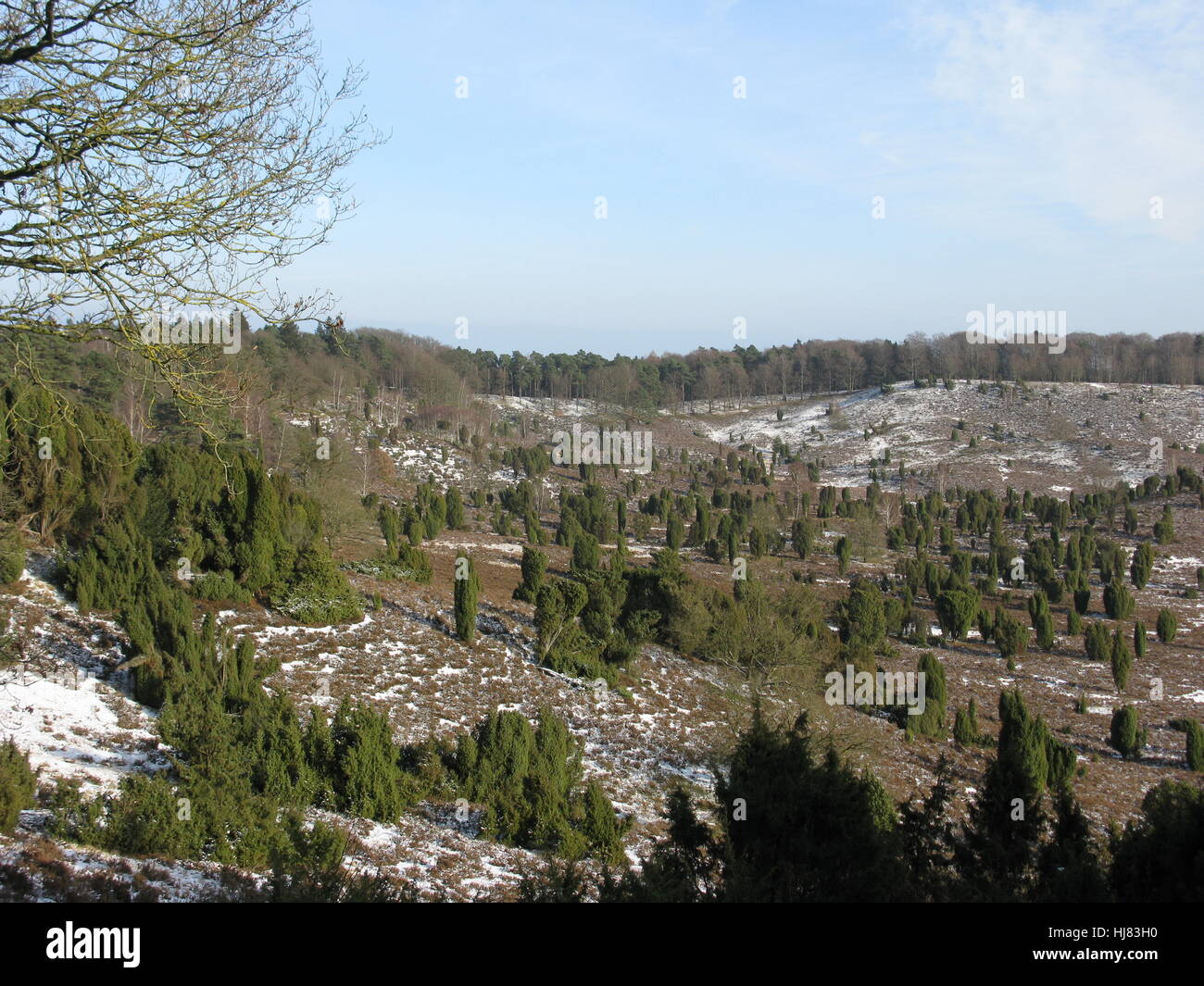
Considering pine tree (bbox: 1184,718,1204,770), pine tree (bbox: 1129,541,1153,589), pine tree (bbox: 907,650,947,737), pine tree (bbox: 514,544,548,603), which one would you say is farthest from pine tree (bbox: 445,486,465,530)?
pine tree (bbox: 1129,541,1153,589)

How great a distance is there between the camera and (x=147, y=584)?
13.2 metres

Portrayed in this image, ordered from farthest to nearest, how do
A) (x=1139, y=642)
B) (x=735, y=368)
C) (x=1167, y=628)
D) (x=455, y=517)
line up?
(x=735, y=368)
(x=455, y=517)
(x=1167, y=628)
(x=1139, y=642)

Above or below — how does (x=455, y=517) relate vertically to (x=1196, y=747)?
above

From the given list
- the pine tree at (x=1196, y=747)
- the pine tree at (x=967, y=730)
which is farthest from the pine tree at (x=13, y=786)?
the pine tree at (x=1196, y=747)

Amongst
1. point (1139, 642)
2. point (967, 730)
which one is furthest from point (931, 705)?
point (1139, 642)

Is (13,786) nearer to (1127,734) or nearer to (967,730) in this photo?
(967,730)

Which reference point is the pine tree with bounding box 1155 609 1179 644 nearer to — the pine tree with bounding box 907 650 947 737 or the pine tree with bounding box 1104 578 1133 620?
the pine tree with bounding box 1104 578 1133 620

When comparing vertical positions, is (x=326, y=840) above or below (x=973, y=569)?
above

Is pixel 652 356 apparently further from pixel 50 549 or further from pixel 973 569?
pixel 50 549

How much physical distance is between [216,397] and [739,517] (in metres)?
35.6

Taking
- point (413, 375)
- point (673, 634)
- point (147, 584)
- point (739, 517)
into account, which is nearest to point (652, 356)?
point (413, 375)

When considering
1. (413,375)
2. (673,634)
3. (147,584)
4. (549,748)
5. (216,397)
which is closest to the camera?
(216,397)

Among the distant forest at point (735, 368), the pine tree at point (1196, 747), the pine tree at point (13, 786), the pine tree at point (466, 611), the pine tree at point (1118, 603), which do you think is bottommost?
the pine tree at point (1196, 747)

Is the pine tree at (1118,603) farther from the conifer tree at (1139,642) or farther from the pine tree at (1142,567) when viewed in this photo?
the pine tree at (1142,567)
